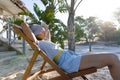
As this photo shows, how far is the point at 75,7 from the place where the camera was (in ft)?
31.8

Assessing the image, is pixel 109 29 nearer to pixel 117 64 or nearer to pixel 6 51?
pixel 6 51

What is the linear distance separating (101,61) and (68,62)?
449 millimetres

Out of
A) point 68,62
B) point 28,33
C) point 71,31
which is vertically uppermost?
point 71,31

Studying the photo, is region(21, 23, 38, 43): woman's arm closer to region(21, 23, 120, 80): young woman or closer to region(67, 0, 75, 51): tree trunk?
region(21, 23, 120, 80): young woman

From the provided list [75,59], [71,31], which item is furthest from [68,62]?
[71,31]

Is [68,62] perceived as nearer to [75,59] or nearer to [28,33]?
[75,59]

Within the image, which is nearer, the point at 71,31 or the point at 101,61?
the point at 101,61

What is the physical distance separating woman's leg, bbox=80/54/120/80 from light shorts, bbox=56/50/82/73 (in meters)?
0.07

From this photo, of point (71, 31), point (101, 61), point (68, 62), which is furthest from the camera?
point (71, 31)

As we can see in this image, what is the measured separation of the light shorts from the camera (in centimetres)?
326

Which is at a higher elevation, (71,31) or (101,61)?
(71,31)

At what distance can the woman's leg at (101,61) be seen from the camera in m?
3.18

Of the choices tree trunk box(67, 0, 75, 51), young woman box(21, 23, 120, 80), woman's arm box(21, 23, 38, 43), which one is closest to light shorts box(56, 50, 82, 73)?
young woman box(21, 23, 120, 80)

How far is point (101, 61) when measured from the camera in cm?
324
